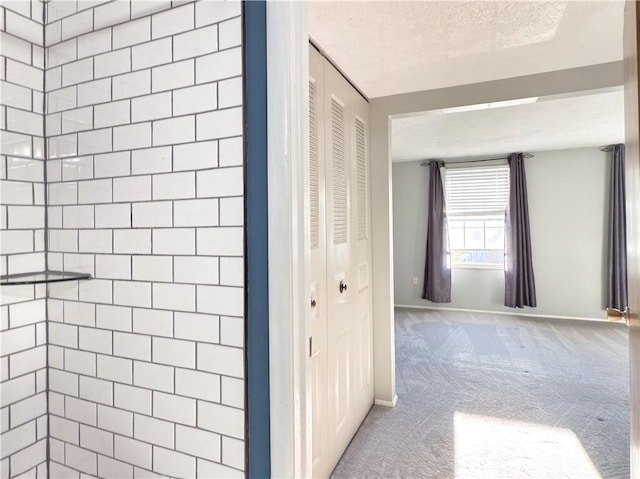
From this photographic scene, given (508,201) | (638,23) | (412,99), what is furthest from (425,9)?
(508,201)

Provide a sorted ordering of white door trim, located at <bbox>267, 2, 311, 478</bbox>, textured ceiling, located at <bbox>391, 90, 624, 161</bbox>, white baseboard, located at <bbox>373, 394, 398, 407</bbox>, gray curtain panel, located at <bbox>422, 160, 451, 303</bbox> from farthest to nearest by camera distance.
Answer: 1. gray curtain panel, located at <bbox>422, 160, 451, 303</bbox>
2. textured ceiling, located at <bbox>391, 90, 624, 161</bbox>
3. white baseboard, located at <bbox>373, 394, 398, 407</bbox>
4. white door trim, located at <bbox>267, 2, 311, 478</bbox>

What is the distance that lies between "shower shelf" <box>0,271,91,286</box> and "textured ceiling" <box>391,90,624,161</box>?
2.37 m

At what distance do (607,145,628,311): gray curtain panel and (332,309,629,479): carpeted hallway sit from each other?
655 millimetres

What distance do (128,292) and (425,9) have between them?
1.49m

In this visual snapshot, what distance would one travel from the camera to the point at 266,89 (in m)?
0.71

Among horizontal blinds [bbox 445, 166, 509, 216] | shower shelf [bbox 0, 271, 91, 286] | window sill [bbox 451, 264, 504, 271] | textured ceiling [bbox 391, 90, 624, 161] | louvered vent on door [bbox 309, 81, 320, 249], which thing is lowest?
window sill [bbox 451, 264, 504, 271]

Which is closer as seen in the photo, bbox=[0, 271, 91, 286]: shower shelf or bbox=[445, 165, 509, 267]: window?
bbox=[0, 271, 91, 286]: shower shelf

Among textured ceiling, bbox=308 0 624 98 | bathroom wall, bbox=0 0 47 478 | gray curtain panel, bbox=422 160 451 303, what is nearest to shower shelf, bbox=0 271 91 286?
bathroom wall, bbox=0 0 47 478

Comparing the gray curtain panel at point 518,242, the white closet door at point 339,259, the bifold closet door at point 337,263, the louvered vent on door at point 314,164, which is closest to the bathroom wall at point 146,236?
the bifold closet door at point 337,263

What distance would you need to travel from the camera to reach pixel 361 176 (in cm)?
235

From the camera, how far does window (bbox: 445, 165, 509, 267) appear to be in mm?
5344

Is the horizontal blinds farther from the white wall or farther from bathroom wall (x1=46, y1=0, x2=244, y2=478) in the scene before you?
bathroom wall (x1=46, y1=0, x2=244, y2=478)

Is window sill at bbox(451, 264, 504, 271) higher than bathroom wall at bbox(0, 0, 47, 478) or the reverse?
the reverse


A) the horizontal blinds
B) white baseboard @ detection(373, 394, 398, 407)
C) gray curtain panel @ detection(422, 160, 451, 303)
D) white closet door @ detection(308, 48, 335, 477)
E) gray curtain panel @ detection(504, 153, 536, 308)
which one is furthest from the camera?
gray curtain panel @ detection(422, 160, 451, 303)
